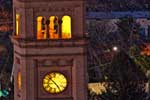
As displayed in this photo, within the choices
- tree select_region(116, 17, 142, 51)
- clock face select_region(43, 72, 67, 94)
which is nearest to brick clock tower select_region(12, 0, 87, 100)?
clock face select_region(43, 72, 67, 94)

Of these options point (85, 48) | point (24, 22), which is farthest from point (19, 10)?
point (85, 48)

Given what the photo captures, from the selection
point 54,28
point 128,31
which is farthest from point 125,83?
point 128,31

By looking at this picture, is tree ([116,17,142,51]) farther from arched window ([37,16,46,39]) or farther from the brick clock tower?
arched window ([37,16,46,39])

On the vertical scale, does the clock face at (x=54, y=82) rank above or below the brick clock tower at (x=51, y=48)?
below

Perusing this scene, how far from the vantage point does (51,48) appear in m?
27.0

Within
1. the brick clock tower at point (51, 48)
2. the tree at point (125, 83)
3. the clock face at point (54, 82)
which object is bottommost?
the tree at point (125, 83)

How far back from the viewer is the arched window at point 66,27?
27.0m

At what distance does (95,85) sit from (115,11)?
4202 cm

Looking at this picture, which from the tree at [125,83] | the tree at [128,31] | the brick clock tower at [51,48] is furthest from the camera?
the tree at [128,31]

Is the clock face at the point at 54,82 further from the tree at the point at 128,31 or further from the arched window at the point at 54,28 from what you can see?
the tree at the point at 128,31

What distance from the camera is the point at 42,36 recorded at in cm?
2700

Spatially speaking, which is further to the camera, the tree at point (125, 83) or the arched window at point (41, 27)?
the tree at point (125, 83)

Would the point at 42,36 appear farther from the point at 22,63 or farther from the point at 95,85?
the point at 95,85

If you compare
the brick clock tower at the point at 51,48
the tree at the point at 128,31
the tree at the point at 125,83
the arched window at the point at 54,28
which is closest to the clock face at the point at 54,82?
the brick clock tower at the point at 51,48
